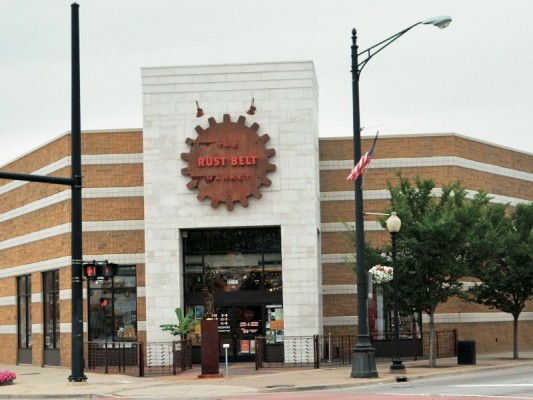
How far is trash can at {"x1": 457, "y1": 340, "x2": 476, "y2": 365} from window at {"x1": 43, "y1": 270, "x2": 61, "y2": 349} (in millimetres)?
16581

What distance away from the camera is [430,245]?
110 feet

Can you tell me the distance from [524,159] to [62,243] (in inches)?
822

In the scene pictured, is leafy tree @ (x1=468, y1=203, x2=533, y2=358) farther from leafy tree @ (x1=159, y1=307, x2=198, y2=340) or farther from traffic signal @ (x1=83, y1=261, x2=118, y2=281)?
traffic signal @ (x1=83, y1=261, x2=118, y2=281)

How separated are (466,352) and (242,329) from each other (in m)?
8.55

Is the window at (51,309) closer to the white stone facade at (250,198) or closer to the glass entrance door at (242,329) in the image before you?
the white stone facade at (250,198)

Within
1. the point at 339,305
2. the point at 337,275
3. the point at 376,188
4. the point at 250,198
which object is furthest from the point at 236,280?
the point at 376,188

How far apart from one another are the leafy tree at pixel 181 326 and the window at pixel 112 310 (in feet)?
10.9

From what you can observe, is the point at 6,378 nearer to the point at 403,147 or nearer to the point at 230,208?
the point at 230,208

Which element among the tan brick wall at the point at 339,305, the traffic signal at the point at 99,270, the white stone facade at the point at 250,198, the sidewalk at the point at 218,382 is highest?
the white stone facade at the point at 250,198

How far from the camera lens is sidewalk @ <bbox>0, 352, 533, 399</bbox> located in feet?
87.8

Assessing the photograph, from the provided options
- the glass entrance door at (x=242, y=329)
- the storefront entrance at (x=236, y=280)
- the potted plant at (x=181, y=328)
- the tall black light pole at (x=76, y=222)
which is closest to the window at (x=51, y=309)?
the storefront entrance at (x=236, y=280)

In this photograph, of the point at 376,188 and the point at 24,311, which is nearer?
the point at 376,188

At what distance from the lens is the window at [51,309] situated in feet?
140

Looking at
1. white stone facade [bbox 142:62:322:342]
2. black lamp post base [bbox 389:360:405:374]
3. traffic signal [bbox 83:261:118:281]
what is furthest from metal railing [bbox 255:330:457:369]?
traffic signal [bbox 83:261:118:281]
